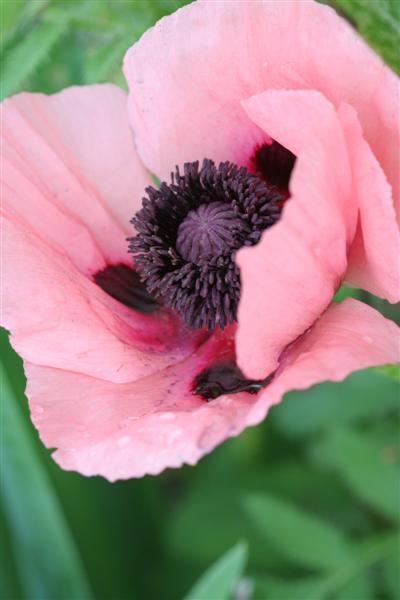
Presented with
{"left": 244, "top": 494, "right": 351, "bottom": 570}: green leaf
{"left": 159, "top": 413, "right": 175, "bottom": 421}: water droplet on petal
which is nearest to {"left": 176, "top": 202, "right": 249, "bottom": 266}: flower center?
{"left": 159, "top": 413, "right": 175, "bottom": 421}: water droplet on petal

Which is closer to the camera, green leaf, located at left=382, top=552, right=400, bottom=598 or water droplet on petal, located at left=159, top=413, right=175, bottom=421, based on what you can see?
water droplet on petal, located at left=159, top=413, right=175, bottom=421

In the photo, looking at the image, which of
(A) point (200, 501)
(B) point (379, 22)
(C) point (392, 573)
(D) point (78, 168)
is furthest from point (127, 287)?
(A) point (200, 501)

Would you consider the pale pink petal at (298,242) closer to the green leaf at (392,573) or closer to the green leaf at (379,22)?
the green leaf at (379,22)

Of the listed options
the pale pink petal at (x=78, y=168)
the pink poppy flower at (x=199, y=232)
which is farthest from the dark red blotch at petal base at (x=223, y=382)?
the pale pink petal at (x=78, y=168)

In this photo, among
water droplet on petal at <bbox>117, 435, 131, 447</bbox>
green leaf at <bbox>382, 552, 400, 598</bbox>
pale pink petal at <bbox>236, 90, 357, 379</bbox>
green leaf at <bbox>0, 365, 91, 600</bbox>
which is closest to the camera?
pale pink petal at <bbox>236, 90, 357, 379</bbox>

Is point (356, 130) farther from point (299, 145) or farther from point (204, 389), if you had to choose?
point (204, 389)

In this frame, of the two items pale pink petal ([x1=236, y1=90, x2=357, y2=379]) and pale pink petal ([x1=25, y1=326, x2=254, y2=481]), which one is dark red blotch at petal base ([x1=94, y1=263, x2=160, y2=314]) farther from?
pale pink petal ([x1=236, y1=90, x2=357, y2=379])
